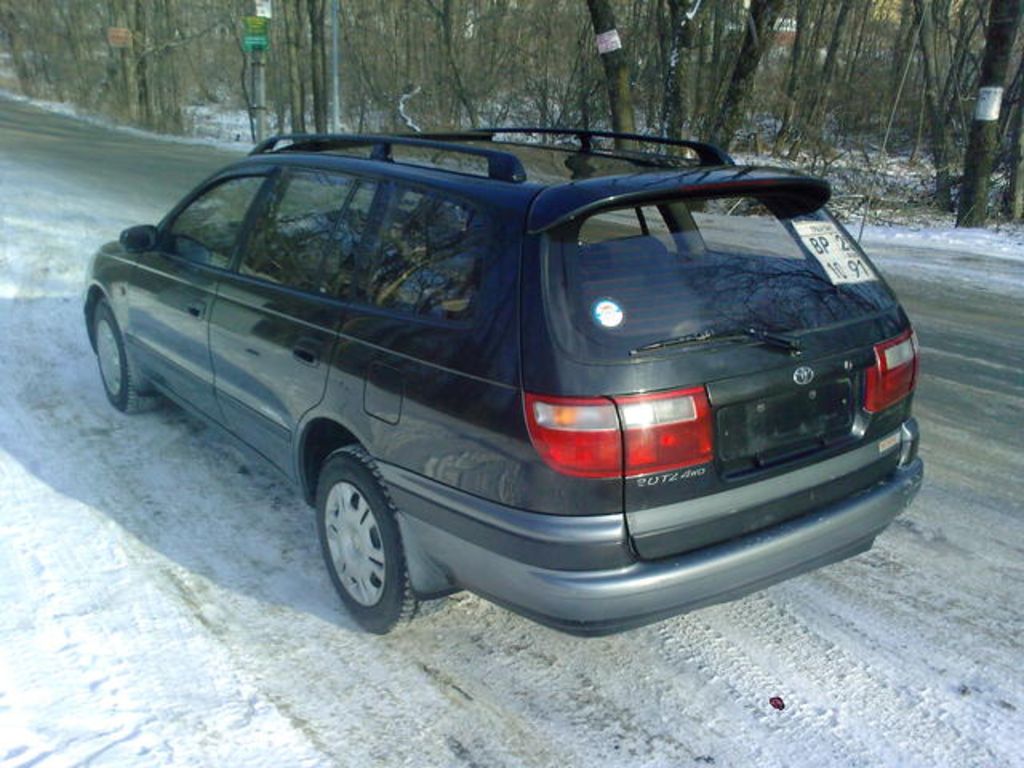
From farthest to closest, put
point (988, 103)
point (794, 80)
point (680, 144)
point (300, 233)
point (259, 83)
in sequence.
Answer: point (794, 80) → point (259, 83) → point (988, 103) → point (680, 144) → point (300, 233)

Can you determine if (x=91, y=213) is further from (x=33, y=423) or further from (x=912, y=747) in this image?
(x=912, y=747)

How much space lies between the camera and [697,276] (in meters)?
2.83

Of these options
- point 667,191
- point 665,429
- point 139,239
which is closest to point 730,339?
point 665,429

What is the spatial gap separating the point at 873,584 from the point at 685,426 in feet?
4.94

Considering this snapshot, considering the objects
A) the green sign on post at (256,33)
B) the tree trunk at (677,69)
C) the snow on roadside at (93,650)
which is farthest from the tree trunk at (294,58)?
the snow on roadside at (93,650)

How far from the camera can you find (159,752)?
258 cm

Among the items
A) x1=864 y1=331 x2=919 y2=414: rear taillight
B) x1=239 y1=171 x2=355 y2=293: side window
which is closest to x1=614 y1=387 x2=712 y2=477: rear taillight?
x1=864 y1=331 x2=919 y2=414: rear taillight

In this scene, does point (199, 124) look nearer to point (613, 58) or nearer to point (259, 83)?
point (259, 83)

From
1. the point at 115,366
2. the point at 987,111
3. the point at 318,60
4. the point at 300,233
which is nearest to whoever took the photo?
the point at 300,233

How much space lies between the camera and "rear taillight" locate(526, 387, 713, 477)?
248 centimetres

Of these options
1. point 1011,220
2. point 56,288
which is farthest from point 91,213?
point 1011,220

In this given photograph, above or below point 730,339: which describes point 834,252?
above

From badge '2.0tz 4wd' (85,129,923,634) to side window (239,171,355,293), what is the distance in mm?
16

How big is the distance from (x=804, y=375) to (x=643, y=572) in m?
0.83
